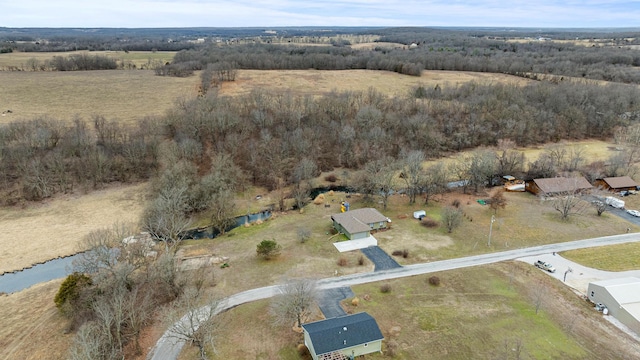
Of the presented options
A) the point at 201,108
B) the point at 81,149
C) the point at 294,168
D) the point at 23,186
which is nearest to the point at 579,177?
the point at 294,168

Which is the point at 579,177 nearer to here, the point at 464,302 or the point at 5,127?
the point at 464,302

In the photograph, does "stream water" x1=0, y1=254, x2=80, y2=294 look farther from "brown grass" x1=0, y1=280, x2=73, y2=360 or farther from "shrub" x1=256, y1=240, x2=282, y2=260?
"shrub" x1=256, y1=240, x2=282, y2=260

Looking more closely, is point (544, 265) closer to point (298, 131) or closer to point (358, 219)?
point (358, 219)

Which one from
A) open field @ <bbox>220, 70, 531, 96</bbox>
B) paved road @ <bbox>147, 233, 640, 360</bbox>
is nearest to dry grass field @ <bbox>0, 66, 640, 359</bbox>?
paved road @ <bbox>147, 233, 640, 360</bbox>

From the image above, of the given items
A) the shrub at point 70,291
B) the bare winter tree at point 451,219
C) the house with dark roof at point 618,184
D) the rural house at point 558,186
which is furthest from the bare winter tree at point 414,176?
the shrub at point 70,291

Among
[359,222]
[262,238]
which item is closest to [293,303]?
[262,238]

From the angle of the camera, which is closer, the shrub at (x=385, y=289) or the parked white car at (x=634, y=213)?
the shrub at (x=385, y=289)

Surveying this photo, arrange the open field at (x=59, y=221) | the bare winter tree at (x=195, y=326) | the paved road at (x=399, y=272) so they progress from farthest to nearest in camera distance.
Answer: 1. the open field at (x=59, y=221)
2. the paved road at (x=399, y=272)
3. the bare winter tree at (x=195, y=326)

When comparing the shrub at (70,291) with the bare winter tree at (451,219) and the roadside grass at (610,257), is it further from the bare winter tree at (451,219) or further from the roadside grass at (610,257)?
the roadside grass at (610,257)
